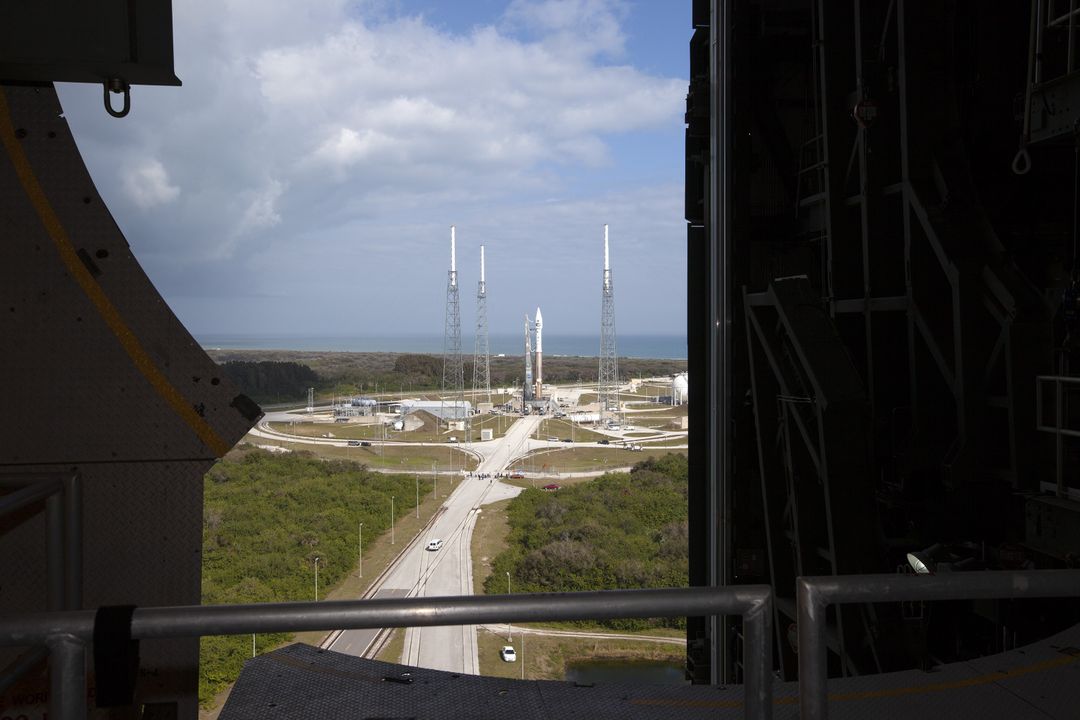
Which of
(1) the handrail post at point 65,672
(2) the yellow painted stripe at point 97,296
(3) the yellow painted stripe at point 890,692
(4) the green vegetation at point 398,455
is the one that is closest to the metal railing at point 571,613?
(1) the handrail post at point 65,672

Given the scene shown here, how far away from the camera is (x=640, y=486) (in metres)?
26.5

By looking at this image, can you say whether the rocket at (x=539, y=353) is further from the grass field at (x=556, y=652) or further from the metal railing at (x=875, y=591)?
the metal railing at (x=875, y=591)

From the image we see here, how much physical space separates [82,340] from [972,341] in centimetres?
445

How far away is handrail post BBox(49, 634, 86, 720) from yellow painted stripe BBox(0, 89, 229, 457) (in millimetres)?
1434

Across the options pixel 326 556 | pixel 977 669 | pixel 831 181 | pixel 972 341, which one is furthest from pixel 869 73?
pixel 326 556

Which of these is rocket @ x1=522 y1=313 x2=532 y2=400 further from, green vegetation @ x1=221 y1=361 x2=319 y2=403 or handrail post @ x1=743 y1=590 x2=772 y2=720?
handrail post @ x1=743 y1=590 x2=772 y2=720

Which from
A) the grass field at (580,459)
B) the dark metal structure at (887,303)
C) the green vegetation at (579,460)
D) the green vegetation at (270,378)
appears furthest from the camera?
the grass field at (580,459)

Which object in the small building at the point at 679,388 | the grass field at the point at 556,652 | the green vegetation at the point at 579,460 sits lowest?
the grass field at the point at 556,652

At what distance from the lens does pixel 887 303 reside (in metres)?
5.02

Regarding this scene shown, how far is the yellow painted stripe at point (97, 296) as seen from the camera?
290 cm

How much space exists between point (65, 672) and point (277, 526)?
21540mm

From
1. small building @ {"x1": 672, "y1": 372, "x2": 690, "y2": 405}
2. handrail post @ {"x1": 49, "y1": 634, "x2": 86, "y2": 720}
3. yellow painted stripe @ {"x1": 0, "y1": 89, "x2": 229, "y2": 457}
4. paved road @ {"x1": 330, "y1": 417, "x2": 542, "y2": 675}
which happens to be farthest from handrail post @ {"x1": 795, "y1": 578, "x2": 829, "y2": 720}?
small building @ {"x1": 672, "y1": 372, "x2": 690, "y2": 405}

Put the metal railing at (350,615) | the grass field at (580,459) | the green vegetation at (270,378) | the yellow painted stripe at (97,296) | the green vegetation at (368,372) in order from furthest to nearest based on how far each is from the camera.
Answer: the grass field at (580,459) → the green vegetation at (368,372) → the green vegetation at (270,378) → the yellow painted stripe at (97,296) → the metal railing at (350,615)

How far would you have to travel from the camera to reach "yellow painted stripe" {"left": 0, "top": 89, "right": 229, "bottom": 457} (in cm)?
290
